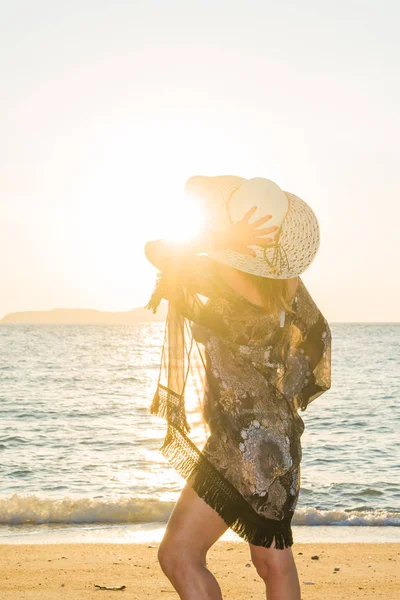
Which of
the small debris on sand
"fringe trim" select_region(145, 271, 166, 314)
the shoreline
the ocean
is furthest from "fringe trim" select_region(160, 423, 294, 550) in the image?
the ocean

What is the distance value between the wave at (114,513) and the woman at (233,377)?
534cm

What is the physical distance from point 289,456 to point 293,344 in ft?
1.57

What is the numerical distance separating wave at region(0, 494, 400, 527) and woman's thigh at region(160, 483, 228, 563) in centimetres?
540

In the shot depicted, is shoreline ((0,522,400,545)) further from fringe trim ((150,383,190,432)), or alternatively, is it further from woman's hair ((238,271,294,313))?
woman's hair ((238,271,294,313))

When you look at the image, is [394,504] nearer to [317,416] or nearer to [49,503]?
[49,503]

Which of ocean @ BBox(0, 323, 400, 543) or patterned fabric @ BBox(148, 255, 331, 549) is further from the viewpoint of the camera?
ocean @ BBox(0, 323, 400, 543)

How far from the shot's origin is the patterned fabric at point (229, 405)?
10.3 feet

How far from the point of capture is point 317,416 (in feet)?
62.3

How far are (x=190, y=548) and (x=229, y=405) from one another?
527 millimetres

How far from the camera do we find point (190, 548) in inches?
119

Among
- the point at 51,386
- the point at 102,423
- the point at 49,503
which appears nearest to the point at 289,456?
the point at 49,503

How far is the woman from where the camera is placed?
3062 mm

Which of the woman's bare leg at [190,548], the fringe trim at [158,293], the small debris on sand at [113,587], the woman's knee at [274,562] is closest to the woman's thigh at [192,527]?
the woman's bare leg at [190,548]

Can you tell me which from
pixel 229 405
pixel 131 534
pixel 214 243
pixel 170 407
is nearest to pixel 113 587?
pixel 131 534
